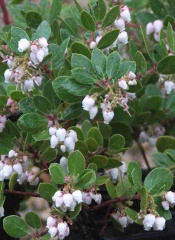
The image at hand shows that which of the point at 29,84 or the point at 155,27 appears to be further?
the point at 155,27

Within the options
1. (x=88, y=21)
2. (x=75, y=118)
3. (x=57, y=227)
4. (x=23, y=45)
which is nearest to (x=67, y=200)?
(x=57, y=227)

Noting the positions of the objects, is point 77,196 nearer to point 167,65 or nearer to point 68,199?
point 68,199

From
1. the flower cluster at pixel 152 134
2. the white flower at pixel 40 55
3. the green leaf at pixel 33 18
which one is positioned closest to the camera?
the white flower at pixel 40 55

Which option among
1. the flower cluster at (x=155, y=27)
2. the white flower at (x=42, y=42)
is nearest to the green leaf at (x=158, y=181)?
the white flower at (x=42, y=42)

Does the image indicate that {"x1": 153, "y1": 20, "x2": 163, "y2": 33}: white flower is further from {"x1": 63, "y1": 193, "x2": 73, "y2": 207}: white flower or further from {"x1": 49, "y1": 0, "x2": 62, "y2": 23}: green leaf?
{"x1": 63, "y1": 193, "x2": 73, "y2": 207}: white flower

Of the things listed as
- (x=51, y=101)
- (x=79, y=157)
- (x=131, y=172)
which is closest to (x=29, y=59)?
(x=51, y=101)

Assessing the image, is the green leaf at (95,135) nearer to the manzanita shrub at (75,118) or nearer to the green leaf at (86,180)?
the manzanita shrub at (75,118)
